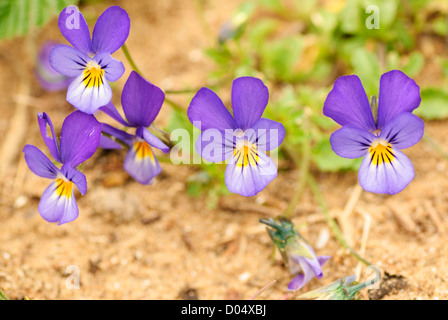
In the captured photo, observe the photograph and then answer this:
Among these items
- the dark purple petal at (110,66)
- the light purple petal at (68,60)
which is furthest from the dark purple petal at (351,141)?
the light purple petal at (68,60)

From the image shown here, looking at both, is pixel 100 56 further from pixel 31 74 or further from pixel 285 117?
pixel 31 74

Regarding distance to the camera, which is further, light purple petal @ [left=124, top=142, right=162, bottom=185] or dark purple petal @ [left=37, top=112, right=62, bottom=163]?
light purple petal @ [left=124, top=142, right=162, bottom=185]

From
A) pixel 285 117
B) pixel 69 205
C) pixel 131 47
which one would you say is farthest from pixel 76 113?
pixel 131 47

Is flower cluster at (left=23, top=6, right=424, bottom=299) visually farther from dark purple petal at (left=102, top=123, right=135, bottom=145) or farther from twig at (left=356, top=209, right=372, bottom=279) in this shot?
twig at (left=356, top=209, right=372, bottom=279)

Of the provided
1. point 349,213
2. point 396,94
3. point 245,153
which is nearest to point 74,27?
point 245,153

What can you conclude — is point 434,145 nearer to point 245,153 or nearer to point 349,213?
point 349,213

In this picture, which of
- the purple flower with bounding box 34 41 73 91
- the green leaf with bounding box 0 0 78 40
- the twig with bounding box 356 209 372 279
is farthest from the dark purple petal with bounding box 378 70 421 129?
the purple flower with bounding box 34 41 73 91
